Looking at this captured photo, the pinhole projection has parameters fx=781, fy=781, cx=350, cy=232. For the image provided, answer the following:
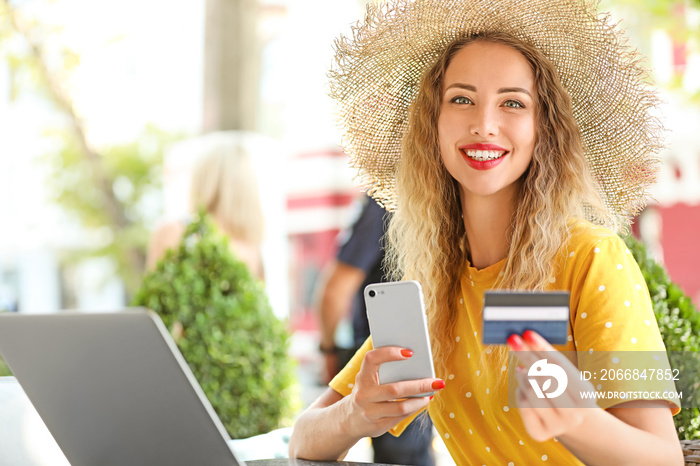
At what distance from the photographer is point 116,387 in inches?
52.4

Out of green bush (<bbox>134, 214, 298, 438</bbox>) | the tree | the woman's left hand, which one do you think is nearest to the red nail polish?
the woman's left hand

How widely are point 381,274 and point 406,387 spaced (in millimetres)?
2164

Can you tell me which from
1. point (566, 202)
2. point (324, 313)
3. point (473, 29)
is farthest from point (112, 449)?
point (324, 313)

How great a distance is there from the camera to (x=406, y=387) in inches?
58.7

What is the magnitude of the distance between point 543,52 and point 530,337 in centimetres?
98

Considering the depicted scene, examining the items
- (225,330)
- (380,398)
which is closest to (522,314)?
(380,398)

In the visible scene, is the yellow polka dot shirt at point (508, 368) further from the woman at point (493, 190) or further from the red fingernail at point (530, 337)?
the red fingernail at point (530, 337)

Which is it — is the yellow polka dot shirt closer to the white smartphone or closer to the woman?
the woman

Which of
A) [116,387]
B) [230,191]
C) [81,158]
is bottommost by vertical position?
[81,158]

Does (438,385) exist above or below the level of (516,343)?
below

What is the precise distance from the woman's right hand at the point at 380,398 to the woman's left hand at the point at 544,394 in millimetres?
261

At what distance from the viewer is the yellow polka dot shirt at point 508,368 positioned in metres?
1.50

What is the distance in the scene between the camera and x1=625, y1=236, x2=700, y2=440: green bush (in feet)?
6.35

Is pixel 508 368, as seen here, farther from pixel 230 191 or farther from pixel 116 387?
pixel 230 191
